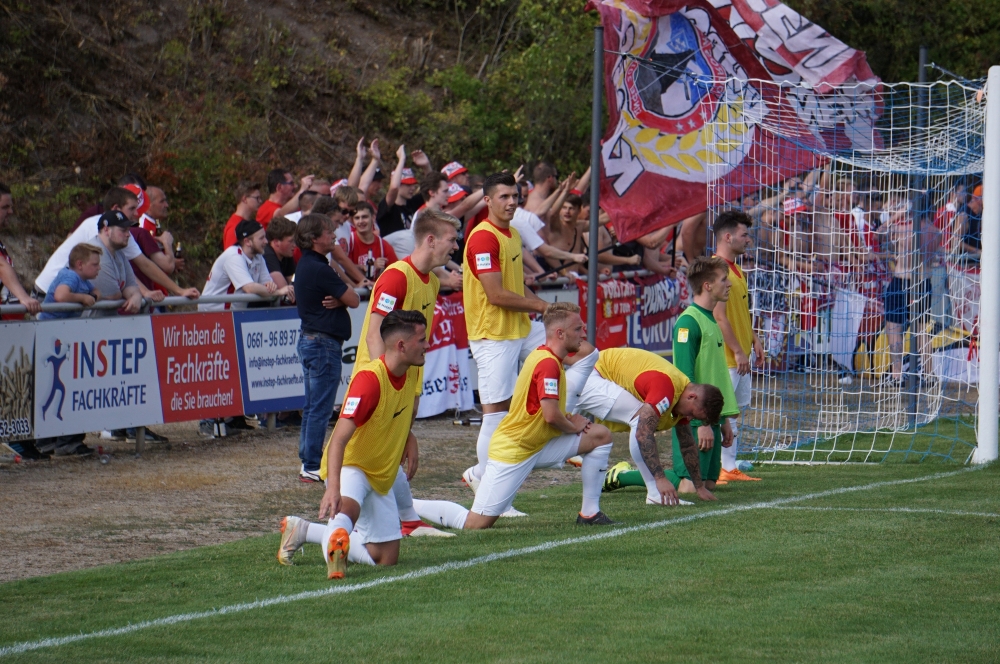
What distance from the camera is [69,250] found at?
39.3 ft

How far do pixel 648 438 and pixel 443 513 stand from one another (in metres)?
1.59

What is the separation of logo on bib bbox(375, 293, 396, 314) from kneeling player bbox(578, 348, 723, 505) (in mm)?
1925

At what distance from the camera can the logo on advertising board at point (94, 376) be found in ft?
36.6

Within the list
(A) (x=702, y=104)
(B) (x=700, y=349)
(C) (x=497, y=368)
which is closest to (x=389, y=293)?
(C) (x=497, y=368)

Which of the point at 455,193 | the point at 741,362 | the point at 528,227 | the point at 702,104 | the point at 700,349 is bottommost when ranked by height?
the point at 741,362

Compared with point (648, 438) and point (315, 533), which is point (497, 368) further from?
point (315, 533)

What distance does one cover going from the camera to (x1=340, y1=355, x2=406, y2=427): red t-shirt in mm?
7109

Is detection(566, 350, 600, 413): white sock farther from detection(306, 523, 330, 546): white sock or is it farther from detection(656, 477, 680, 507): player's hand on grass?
detection(306, 523, 330, 546): white sock

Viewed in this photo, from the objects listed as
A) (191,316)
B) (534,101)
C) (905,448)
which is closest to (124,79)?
(534,101)

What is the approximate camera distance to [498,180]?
9.96 metres

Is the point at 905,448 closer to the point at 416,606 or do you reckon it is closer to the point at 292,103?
the point at 416,606

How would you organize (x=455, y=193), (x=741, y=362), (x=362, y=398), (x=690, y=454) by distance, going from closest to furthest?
(x=362, y=398)
(x=690, y=454)
(x=741, y=362)
(x=455, y=193)

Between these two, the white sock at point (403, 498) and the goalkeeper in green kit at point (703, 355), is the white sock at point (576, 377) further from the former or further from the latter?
the white sock at point (403, 498)

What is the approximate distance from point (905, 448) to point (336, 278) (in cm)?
589
